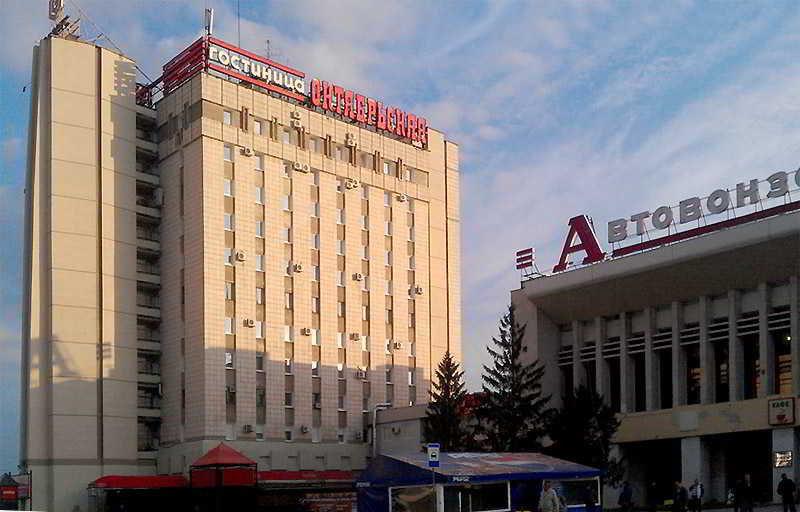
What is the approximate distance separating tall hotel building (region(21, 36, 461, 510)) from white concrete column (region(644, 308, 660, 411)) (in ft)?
64.3

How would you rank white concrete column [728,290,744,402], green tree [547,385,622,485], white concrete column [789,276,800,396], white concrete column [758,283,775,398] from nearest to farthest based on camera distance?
green tree [547,385,622,485] → white concrete column [789,276,800,396] → white concrete column [758,283,775,398] → white concrete column [728,290,744,402]

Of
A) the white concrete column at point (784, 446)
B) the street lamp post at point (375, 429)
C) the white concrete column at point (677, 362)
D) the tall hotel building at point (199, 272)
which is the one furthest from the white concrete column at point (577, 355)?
the tall hotel building at point (199, 272)

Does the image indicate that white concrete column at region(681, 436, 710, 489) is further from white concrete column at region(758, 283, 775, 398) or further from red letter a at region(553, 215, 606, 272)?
red letter a at region(553, 215, 606, 272)

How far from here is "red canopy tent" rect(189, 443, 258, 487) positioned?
53.7 m

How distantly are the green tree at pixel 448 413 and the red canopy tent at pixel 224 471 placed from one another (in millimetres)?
9707

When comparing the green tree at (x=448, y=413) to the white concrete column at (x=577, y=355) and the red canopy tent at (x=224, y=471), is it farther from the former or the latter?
the red canopy tent at (x=224, y=471)

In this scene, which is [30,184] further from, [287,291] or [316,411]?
[316,411]

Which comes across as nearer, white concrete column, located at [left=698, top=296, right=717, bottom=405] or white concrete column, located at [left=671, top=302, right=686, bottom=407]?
white concrete column, located at [left=698, top=296, right=717, bottom=405]

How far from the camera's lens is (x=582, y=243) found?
59906 mm

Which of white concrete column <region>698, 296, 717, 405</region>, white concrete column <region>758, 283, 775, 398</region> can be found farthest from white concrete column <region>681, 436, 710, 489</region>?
white concrete column <region>758, 283, 775, 398</region>

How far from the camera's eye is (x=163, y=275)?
216 feet

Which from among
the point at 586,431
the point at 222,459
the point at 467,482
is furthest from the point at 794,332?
the point at 222,459

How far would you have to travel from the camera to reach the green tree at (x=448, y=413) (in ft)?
184

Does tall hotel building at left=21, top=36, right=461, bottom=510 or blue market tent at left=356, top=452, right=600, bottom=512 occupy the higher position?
tall hotel building at left=21, top=36, right=461, bottom=510
